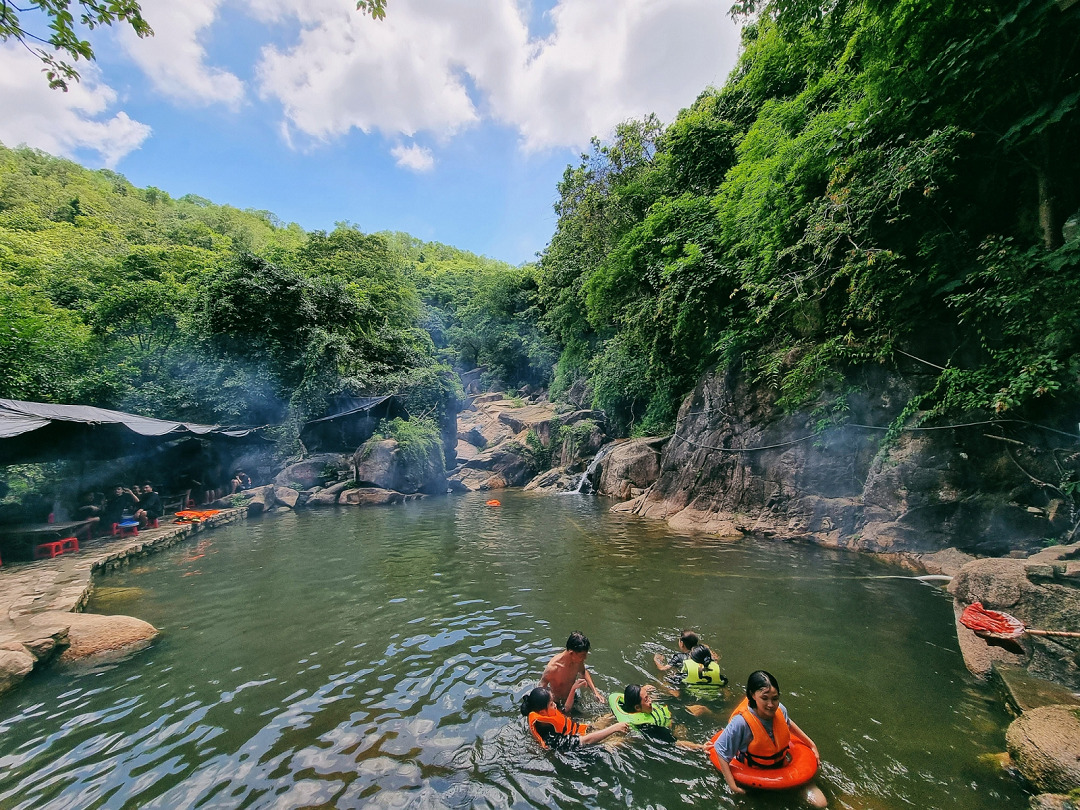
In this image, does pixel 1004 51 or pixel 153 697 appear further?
pixel 1004 51

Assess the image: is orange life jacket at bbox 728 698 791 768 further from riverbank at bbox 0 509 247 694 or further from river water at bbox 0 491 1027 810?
riverbank at bbox 0 509 247 694

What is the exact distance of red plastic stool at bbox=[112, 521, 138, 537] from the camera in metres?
11.4

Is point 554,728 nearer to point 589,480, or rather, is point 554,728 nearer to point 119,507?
point 119,507

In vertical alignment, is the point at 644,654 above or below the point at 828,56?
below

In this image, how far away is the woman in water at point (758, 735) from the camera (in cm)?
323

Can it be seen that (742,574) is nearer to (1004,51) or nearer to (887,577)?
(887,577)

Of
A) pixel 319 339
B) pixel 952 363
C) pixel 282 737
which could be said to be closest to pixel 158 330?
pixel 319 339

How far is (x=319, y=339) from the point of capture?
847 inches

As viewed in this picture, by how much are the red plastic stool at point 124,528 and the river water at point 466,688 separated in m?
3.39

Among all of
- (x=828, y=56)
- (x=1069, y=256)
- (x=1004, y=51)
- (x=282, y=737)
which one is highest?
(x=828, y=56)

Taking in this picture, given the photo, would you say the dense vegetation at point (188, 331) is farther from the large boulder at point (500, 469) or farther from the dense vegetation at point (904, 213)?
the dense vegetation at point (904, 213)

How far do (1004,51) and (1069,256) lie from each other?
2.95 meters

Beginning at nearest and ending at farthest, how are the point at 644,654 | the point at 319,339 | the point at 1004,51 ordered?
the point at 644,654
the point at 1004,51
the point at 319,339

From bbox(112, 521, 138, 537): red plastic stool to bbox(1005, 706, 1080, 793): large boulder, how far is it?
53.5 feet
